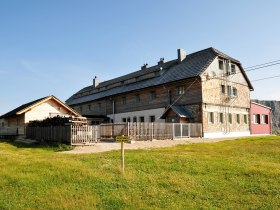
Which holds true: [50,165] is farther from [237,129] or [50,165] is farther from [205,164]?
[237,129]

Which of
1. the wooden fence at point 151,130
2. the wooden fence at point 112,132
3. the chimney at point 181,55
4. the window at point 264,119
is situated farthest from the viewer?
the window at point 264,119

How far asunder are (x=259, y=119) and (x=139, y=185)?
3610cm

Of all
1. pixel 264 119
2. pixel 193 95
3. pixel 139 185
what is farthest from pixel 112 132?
pixel 264 119

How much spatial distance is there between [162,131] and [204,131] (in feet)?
18.6

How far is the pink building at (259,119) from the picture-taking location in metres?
39.7

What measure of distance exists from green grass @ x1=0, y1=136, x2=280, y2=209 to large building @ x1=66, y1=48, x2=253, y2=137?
18.7m

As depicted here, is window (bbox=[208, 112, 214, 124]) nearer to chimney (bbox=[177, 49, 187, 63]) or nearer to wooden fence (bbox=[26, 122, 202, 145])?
wooden fence (bbox=[26, 122, 202, 145])

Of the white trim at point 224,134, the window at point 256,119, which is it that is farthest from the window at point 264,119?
the white trim at point 224,134

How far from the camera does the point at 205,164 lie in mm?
12734

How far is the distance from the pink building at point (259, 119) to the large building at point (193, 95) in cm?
154

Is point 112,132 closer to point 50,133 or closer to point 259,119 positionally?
point 50,133

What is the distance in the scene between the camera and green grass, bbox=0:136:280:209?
7.96m

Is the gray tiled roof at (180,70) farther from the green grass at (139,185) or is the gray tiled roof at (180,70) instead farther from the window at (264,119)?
the green grass at (139,185)

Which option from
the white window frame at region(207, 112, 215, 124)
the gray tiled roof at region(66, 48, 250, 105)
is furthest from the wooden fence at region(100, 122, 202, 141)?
the gray tiled roof at region(66, 48, 250, 105)
